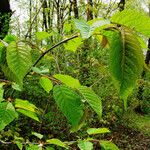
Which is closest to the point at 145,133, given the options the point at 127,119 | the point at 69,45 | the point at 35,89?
the point at 127,119

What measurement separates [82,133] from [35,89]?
1741mm

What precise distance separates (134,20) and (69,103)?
0.26 m

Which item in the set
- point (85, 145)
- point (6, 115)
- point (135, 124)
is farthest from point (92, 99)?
point (135, 124)

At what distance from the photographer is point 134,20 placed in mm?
846

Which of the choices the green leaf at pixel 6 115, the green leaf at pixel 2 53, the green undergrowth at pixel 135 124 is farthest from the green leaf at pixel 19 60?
the green undergrowth at pixel 135 124

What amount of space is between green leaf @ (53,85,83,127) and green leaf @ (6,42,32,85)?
0.52 feet

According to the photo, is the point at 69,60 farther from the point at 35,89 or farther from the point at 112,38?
the point at 112,38

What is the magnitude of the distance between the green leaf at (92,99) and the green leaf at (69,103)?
0.07 feet

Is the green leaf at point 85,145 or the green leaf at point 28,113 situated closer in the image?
the green leaf at point 28,113

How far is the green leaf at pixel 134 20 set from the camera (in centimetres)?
84

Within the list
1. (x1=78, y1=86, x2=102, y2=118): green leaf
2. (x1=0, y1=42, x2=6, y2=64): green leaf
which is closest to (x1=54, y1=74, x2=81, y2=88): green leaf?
(x1=78, y1=86, x2=102, y2=118): green leaf

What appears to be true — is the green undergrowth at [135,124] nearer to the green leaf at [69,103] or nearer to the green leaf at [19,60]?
the green leaf at [69,103]

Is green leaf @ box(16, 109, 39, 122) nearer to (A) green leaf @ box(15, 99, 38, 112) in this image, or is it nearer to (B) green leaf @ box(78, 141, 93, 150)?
(A) green leaf @ box(15, 99, 38, 112)

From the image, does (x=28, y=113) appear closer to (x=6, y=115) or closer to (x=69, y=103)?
(x=6, y=115)
